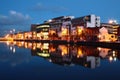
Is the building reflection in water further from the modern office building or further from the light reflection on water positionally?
the modern office building

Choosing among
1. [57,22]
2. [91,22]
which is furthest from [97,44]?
[57,22]

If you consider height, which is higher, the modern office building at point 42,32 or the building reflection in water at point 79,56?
the modern office building at point 42,32

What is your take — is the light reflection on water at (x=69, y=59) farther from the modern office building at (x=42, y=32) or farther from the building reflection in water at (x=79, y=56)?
the modern office building at (x=42, y=32)

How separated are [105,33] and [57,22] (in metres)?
67.7

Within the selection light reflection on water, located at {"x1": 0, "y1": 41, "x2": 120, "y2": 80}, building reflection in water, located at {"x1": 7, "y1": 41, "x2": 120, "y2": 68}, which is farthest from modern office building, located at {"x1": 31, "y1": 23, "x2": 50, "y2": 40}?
light reflection on water, located at {"x1": 0, "y1": 41, "x2": 120, "y2": 80}

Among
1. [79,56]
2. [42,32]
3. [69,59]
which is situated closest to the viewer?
[69,59]

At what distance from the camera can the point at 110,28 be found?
133875 millimetres

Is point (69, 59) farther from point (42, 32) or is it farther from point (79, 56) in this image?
point (42, 32)

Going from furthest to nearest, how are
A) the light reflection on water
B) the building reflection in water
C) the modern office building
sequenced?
the modern office building, the building reflection in water, the light reflection on water

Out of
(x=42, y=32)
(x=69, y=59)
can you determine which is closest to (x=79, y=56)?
(x=69, y=59)

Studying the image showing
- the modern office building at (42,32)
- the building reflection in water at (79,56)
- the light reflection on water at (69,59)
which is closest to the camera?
the light reflection on water at (69,59)

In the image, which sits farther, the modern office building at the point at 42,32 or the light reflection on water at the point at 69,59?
the modern office building at the point at 42,32

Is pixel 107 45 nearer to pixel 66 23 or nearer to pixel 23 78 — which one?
pixel 23 78

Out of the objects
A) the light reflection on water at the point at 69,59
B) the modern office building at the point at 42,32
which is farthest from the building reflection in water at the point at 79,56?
the modern office building at the point at 42,32
